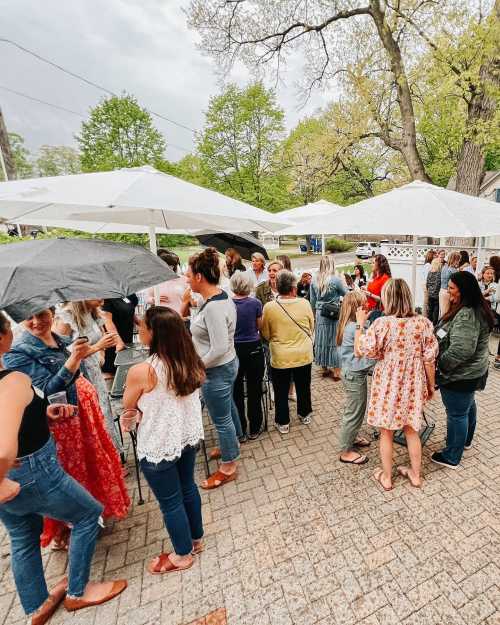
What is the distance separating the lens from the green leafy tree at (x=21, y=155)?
4550cm

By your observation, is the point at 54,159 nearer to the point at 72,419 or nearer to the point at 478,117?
the point at 478,117

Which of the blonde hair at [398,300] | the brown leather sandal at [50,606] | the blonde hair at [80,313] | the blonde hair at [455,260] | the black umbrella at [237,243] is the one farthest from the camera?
the black umbrella at [237,243]

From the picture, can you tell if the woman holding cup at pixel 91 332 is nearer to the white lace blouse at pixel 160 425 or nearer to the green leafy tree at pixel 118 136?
the white lace blouse at pixel 160 425

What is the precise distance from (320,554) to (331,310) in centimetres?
327

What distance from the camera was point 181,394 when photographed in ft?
6.34

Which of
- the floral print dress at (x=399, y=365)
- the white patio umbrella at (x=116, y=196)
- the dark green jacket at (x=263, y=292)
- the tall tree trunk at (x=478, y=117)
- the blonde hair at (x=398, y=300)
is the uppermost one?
the tall tree trunk at (x=478, y=117)

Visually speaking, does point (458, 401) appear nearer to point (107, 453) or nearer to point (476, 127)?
point (107, 453)

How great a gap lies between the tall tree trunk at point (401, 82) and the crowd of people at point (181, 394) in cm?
923

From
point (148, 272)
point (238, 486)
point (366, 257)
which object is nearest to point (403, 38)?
point (148, 272)

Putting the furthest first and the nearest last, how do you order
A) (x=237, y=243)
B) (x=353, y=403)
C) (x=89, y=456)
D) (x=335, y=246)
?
(x=335, y=246), (x=237, y=243), (x=353, y=403), (x=89, y=456)

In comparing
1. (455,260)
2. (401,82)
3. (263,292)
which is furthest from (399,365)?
(401,82)

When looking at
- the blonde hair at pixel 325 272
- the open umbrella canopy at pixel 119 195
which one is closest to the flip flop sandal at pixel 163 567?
the open umbrella canopy at pixel 119 195

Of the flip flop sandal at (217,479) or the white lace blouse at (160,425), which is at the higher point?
the white lace blouse at (160,425)

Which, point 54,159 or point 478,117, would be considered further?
point 54,159
